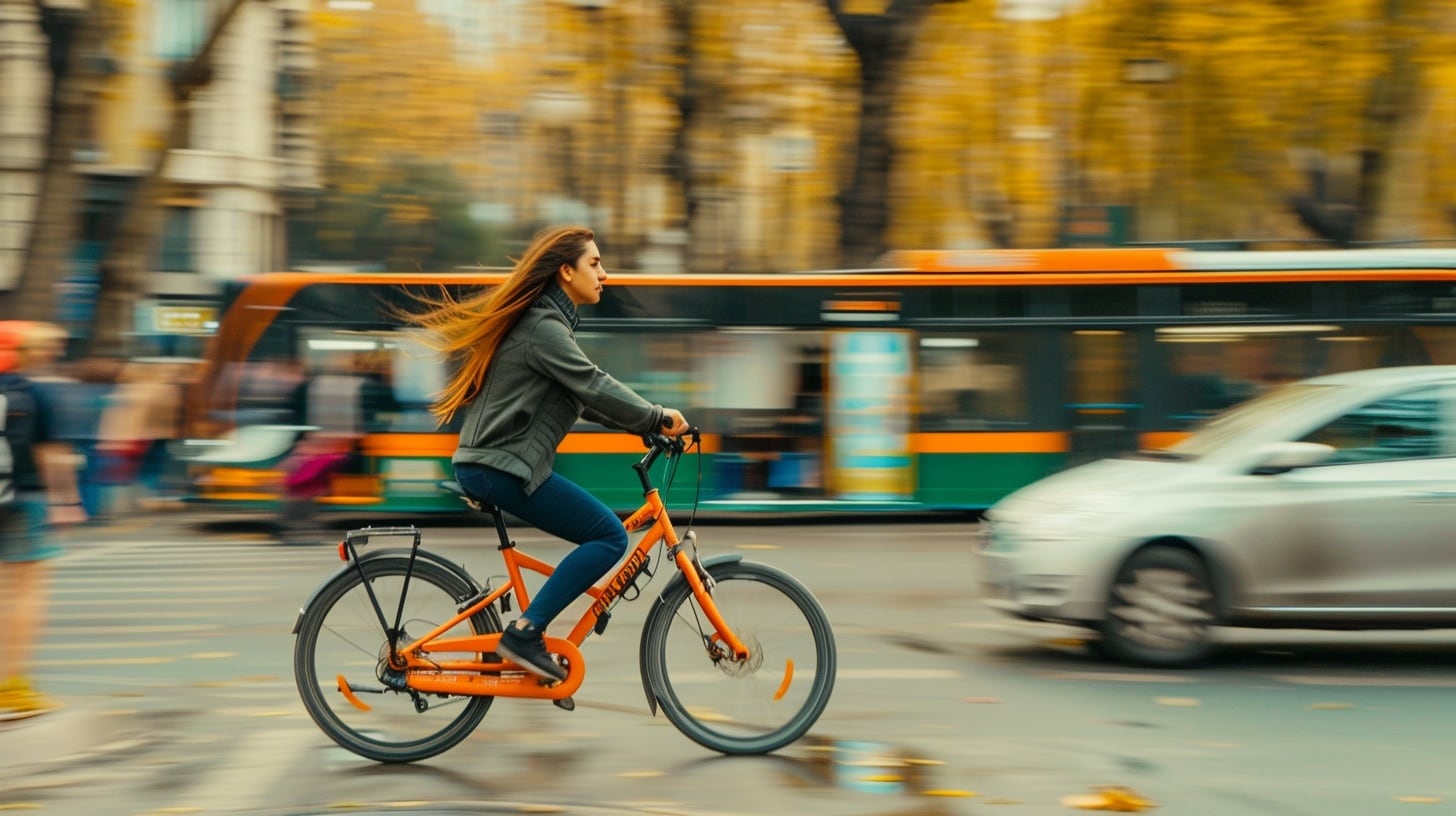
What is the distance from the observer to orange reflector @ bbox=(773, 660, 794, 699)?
5.70 m

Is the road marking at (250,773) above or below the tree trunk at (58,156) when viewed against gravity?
below

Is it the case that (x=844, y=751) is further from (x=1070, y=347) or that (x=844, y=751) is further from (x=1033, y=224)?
(x=1033, y=224)

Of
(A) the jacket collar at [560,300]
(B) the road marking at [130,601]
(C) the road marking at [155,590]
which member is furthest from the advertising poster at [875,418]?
(A) the jacket collar at [560,300]

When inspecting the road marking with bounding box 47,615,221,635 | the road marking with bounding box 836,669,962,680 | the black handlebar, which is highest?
the black handlebar

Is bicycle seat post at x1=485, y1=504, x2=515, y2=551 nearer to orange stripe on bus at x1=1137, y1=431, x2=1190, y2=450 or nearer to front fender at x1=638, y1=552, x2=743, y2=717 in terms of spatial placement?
front fender at x1=638, y1=552, x2=743, y2=717

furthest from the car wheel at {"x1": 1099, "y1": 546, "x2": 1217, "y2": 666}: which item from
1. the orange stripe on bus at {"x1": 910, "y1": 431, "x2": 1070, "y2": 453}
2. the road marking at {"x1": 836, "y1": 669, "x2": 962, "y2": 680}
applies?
the orange stripe on bus at {"x1": 910, "y1": 431, "x2": 1070, "y2": 453}

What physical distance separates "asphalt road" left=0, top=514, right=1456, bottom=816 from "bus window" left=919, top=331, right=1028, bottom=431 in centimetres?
646

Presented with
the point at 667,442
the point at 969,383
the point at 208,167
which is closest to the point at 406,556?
the point at 667,442

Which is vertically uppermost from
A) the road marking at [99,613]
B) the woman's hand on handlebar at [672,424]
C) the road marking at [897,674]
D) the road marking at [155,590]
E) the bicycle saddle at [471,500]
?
the woman's hand on handlebar at [672,424]

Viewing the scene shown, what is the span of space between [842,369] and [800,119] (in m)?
10.0

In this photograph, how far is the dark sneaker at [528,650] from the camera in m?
5.46

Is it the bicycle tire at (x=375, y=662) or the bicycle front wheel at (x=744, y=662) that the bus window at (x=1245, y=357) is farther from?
the bicycle tire at (x=375, y=662)

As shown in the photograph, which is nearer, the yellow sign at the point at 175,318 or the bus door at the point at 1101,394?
the bus door at the point at 1101,394

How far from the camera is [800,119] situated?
983 inches
